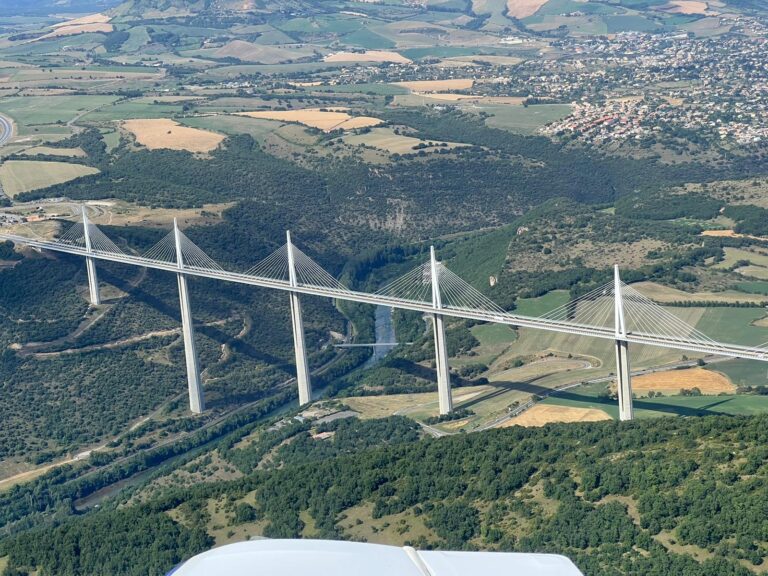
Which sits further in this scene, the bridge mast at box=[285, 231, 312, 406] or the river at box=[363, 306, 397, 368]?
the river at box=[363, 306, 397, 368]

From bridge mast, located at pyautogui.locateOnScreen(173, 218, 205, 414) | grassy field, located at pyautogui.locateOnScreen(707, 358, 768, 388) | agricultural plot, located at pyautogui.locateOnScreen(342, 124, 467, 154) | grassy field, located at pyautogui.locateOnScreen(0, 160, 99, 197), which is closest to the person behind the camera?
grassy field, located at pyautogui.locateOnScreen(707, 358, 768, 388)

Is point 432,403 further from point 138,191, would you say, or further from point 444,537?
point 138,191

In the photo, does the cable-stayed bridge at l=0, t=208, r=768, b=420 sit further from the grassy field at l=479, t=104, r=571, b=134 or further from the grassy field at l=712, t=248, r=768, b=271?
the grassy field at l=479, t=104, r=571, b=134

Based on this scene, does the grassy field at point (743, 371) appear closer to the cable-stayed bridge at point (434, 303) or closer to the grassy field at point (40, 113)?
the cable-stayed bridge at point (434, 303)

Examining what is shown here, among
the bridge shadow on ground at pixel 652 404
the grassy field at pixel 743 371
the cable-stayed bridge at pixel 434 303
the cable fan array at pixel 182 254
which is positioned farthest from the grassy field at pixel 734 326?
the cable fan array at pixel 182 254

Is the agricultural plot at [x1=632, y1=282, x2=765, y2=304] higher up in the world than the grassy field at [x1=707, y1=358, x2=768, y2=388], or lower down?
lower down

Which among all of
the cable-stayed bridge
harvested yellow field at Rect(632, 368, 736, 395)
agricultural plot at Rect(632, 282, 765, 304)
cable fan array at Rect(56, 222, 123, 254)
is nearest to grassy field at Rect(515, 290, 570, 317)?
the cable-stayed bridge

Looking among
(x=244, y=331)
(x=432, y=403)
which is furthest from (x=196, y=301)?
(x=432, y=403)
